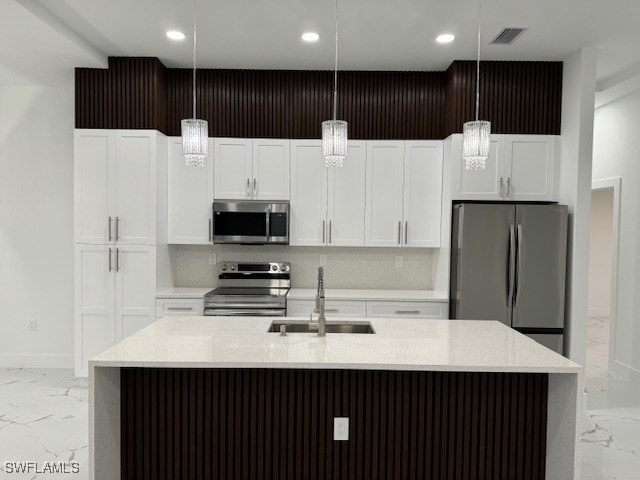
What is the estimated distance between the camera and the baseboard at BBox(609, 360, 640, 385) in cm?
487

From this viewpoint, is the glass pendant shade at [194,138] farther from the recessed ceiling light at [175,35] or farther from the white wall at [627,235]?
the white wall at [627,235]

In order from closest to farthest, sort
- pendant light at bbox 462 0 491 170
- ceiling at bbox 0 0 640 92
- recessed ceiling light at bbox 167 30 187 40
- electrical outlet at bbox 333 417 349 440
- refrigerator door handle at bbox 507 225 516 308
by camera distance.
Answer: electrical outlet at bbox 333 417 349 440
pendant light at bbox 462 0 491 170
ceiling at bbox 0 0 640 92
recessed ceiling light at bbox 167 30 187 40
refrigerator door handle at bbox 507 225 516 308

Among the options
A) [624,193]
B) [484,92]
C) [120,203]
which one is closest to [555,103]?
[484,92]

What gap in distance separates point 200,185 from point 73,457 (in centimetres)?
242

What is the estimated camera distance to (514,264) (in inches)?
161

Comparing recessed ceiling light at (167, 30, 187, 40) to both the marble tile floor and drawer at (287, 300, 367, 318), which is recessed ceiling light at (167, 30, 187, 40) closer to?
drawer at (287, 300, 367, 318)

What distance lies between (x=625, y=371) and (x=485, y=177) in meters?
2.51

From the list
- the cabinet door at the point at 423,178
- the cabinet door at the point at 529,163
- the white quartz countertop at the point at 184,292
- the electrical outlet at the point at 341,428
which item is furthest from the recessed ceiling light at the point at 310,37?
the electrical outlet at the point at 341,428

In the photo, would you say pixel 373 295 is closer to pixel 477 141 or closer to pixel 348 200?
pixel 348 200

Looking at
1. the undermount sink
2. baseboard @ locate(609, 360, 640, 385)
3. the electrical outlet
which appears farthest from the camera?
baseboard @ locate(609, 360, 640, 385)

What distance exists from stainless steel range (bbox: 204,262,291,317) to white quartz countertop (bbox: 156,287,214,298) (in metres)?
0.10

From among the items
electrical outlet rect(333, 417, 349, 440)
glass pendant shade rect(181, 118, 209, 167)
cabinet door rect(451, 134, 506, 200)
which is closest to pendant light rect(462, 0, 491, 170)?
glass pendant shade rect(181, 118, 209, 167)

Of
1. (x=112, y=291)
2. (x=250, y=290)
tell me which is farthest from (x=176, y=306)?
(x=250, y=290)

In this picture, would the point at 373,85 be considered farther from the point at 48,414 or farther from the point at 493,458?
the point at 48,414
